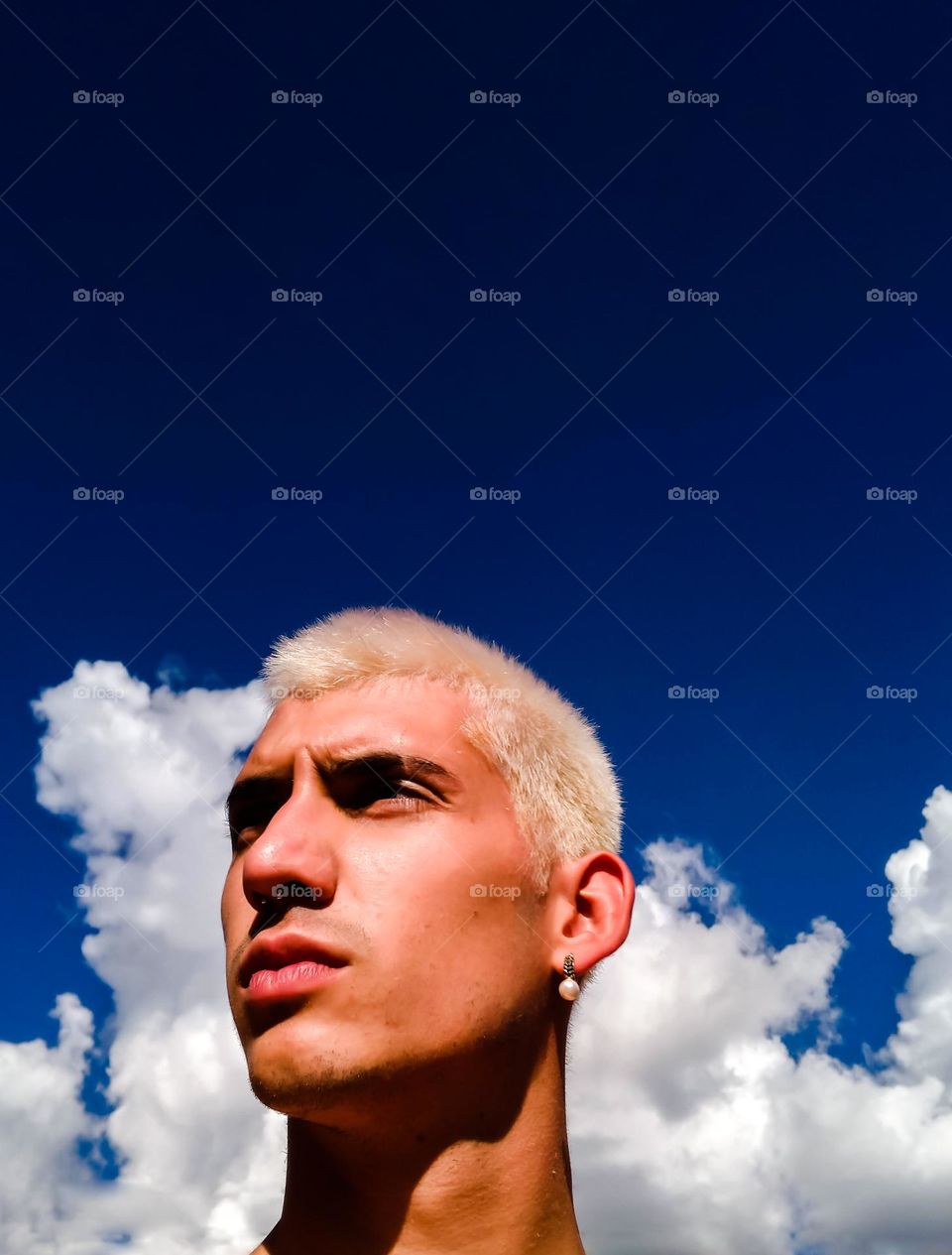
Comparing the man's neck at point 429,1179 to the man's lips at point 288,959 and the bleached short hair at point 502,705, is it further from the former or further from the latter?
the bleached short hair at point 502,705

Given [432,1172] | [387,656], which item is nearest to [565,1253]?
[432,1172]

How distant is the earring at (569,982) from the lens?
420 cm

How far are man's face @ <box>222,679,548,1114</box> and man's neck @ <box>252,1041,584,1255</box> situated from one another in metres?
0.25

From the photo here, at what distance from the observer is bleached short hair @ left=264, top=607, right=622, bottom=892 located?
14.5 feet

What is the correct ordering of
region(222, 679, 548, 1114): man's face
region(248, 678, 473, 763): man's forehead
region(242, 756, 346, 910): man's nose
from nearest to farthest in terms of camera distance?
region(222, 679, 548, 1114): man's face → region(242, 756, 346, 910): man's nose → region(248, 678, 473, 763): man's forehead

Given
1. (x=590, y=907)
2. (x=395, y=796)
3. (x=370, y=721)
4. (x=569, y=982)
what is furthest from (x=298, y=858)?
(x=590, y=907)

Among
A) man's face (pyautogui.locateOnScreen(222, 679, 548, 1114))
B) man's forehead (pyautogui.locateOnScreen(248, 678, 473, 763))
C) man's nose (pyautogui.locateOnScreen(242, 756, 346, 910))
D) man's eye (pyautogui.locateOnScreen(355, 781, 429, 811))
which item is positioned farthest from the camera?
man's forehead (pyautogui.locateOnScreen(248, 678, 473, 763))

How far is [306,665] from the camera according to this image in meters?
4.70

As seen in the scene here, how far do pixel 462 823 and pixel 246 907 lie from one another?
852mm

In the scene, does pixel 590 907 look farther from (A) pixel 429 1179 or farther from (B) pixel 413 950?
(A) pixel 429 1179

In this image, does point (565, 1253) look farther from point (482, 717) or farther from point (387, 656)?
point (387, 656)

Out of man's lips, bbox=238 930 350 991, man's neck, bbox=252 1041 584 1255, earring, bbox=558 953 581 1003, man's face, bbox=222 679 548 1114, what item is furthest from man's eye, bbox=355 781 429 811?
man's neck, bbox=252 1041 584 1255

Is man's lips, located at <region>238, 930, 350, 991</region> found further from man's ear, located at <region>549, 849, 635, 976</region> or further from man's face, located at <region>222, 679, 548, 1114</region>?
man's ear, located at <region>549, 849, 635, 976</region>

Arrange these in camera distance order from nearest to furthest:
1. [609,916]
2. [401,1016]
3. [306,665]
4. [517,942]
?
1. [401,1016]
2. [517,942]
3. [609,916]
4. [306,665]
